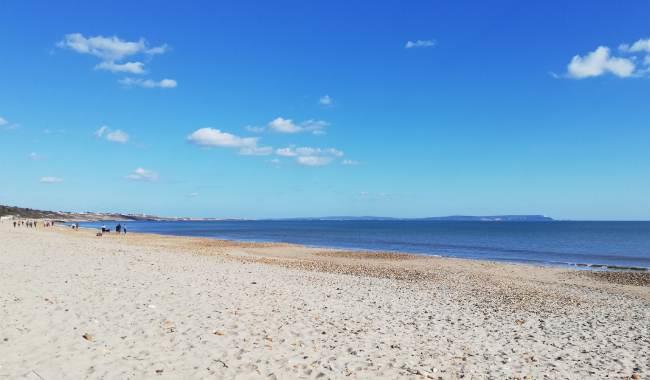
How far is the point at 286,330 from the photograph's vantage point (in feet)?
31.1

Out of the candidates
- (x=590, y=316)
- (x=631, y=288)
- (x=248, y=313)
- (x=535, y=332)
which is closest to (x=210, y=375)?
(x=248, y=313)

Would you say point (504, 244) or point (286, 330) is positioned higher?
point (286, 330)

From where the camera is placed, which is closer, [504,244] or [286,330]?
[286,330]

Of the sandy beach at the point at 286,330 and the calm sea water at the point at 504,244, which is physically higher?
the sandy beach at the point at 286,330

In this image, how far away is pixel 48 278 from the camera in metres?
14.2

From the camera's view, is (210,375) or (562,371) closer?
(210,375)

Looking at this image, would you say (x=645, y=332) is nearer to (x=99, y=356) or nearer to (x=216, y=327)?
(x=216, y=327)

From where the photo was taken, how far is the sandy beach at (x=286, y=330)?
7.26m

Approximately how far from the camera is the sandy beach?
726cm

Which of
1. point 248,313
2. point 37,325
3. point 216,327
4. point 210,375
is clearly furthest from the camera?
point 248,313

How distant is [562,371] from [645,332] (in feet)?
17.8

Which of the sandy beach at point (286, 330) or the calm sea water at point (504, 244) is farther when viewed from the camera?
the calm sea water at point (504, 244)

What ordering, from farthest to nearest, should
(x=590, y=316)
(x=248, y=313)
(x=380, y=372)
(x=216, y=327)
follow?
Answer: (x=590, y=316), (x=248, y=313), (x=216, y=327), (x=380, y=372)

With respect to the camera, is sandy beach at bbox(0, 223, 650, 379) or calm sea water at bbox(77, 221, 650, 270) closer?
sandy beach at bbox(0, 223, 650, 379)
